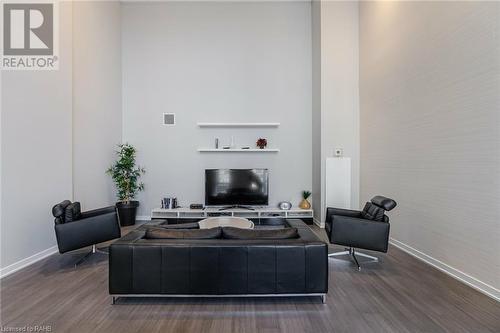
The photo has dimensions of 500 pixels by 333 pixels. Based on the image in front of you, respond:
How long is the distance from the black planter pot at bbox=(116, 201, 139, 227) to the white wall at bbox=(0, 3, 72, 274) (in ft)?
4.59

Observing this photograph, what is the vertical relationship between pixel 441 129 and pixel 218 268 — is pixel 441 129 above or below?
above

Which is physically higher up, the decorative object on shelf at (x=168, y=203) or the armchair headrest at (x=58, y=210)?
the armchair headrest at (x=58, y=210)

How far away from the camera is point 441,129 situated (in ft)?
11.1

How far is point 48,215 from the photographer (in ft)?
12.9

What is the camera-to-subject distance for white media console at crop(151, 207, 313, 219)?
5.71 meters

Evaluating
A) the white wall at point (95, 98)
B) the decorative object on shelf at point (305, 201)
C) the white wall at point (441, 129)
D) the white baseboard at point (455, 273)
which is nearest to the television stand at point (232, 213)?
the decorative object on shelf at point (305, 201)

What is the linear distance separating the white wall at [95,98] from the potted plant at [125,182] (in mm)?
180

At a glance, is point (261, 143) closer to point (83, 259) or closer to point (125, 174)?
point (125, 174)

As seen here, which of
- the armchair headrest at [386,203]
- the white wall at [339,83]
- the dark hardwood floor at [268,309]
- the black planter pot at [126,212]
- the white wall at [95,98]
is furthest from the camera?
the black planter pot at [126,212]

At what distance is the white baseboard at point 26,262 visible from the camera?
3.20 m

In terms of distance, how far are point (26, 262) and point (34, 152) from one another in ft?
4.84

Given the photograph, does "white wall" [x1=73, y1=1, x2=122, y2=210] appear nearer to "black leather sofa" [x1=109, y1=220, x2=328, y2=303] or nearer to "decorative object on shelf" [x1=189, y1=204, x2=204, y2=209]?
"decorative object on shelf" [x1=189, y1=204, x2=204, y2=209]

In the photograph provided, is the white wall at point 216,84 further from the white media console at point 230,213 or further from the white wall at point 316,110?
the white media console at point 230,213

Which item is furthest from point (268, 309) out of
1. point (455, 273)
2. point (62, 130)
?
point (62, 130)
